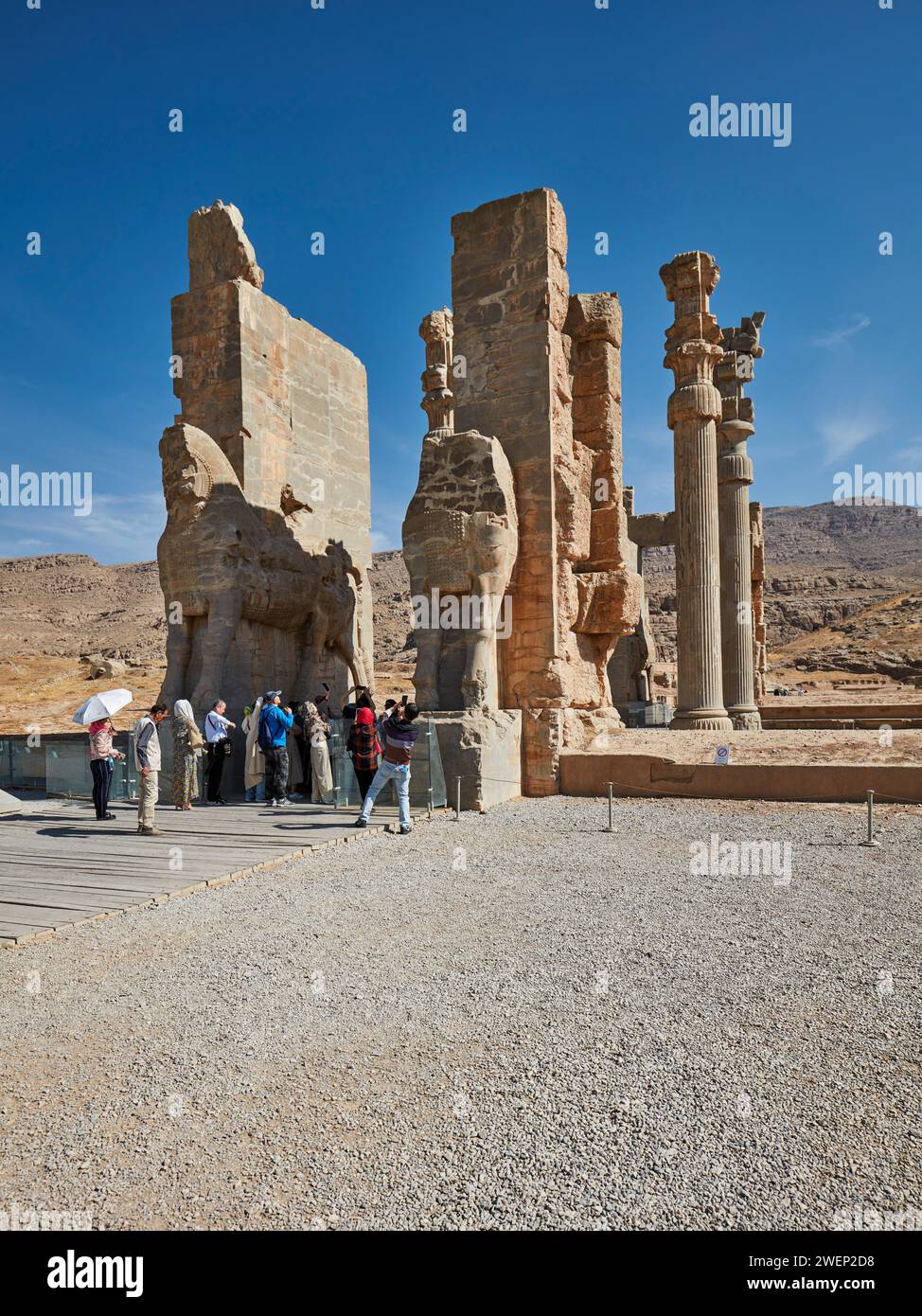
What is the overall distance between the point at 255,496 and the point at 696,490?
656 cm

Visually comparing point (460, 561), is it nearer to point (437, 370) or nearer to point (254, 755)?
point (254, 755)

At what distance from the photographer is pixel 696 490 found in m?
12.8

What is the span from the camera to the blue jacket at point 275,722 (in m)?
8.92

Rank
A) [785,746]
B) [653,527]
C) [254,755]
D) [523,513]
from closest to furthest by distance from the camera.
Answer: [785,746], [254,755], [523,513], [653,527]

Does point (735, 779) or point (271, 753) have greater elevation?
point (271, 753)

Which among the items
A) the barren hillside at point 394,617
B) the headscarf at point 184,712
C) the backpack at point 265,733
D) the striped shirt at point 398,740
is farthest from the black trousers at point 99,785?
the barren hillside at point 394,617

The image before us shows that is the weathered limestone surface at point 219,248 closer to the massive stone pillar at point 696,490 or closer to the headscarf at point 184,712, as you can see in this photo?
the massive stone pillar at point 696,490

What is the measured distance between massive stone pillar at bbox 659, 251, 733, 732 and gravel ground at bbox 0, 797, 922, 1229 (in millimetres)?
7520

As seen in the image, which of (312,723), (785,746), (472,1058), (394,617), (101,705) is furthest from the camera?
(394,617)

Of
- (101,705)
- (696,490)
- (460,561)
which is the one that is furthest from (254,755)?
(696,490)

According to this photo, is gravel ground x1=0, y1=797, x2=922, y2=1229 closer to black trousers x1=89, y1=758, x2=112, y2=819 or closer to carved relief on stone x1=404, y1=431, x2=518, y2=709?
black trousers x1=89, y1=758, x2=112, y2=819

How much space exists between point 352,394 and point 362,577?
10.5 feet

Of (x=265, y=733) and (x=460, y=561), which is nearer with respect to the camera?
(x=265, y=733)

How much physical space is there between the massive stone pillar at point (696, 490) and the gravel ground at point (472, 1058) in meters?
7.52
